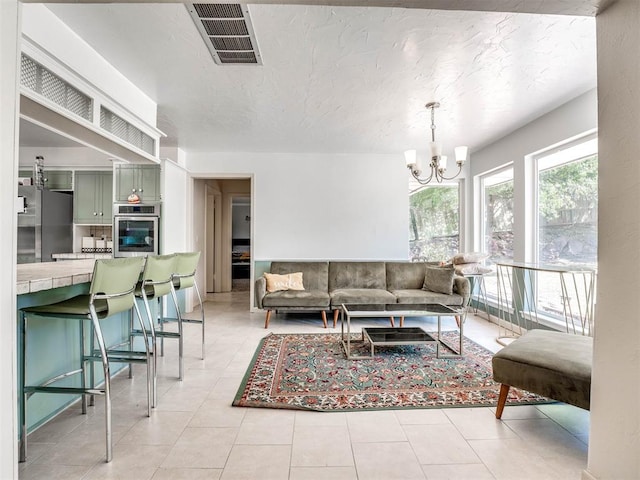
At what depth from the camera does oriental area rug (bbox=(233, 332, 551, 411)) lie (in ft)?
7.22

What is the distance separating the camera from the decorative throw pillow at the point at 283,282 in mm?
4441

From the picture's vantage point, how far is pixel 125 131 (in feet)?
8.95

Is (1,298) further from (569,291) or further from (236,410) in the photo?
(569,291)

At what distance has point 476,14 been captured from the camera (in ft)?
6.29

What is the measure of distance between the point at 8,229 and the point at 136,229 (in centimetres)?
322

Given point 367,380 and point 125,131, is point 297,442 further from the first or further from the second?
point 125,131

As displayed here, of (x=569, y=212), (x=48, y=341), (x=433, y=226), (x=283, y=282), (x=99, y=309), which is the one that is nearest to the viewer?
(x=99, y=309)

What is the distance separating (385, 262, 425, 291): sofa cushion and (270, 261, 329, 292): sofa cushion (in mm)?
952

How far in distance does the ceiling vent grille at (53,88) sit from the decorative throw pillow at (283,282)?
2.78 meters

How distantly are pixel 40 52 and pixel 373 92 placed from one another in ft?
7.77

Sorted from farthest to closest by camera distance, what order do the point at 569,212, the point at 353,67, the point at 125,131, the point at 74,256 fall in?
the point at 74,256
the point at 569,212
the point at 125,131
the point at 353,67

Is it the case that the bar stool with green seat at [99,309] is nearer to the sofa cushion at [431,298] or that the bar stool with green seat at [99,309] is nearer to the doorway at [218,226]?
the sofa cushion at [431,298]

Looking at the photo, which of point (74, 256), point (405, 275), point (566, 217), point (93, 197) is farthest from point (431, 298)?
point (93, 197)

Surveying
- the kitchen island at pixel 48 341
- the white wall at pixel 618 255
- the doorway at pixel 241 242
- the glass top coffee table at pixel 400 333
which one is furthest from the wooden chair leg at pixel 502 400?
the doorway at pixel 241 242
